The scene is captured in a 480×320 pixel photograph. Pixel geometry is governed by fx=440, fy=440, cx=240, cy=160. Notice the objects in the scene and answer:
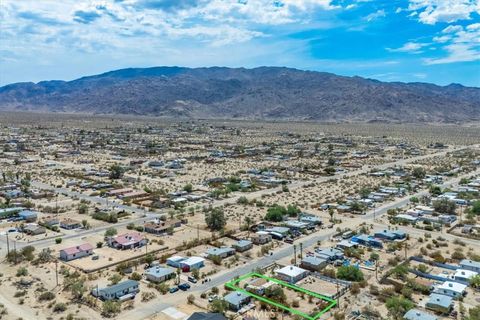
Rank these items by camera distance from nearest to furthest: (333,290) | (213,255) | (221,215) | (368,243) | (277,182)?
(333,290), (213,255), (368,243), (221,215), (277,182)

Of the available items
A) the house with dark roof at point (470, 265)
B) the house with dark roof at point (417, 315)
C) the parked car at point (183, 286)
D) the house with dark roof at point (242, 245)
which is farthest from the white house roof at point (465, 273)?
the parked car at point (183, 286)

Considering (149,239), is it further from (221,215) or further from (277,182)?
(277,182)

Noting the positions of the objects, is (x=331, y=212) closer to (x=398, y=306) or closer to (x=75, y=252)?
(x=398, y=306)

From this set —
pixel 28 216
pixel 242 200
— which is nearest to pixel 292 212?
pixel 242 200

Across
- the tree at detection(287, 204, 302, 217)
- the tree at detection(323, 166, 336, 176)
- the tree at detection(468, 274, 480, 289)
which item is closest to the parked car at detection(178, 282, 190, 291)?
the tree at detection(468, 274, 480, 289)

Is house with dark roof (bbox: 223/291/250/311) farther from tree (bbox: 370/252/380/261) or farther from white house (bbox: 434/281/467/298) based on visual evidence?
Result: white house (bbox: 434/281/467/298)

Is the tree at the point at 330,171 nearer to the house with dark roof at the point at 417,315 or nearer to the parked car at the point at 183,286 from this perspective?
the parked car at the point at 183,286

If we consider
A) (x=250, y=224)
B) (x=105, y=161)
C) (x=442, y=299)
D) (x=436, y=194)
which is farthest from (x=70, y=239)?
(x=105, y=161)
